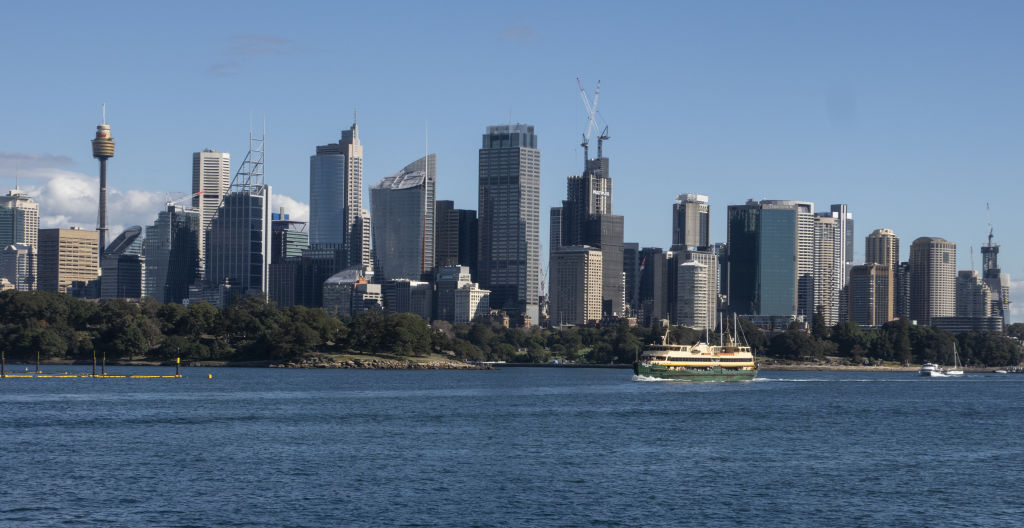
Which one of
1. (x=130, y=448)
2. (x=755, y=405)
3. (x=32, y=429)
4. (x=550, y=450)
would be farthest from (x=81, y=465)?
(x=755, y=405)

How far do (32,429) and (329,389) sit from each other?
69.8 meters

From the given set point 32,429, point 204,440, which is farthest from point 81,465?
point 32,429

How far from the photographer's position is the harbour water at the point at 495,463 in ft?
233

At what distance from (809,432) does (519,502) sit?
1961 inches

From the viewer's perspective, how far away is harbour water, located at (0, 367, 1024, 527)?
71062 millimetres

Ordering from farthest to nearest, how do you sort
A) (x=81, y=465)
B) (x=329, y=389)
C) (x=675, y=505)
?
1. (x=329, y=389)
2. (x=81, y=465)
3. (x=675, y=505)

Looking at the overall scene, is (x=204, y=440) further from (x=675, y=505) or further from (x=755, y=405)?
(x=755, y=405)

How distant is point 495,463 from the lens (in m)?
90.4

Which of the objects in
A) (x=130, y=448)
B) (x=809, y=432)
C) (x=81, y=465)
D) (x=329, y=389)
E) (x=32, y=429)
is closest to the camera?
(x=81, y=465)

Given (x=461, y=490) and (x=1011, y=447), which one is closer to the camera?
(x=461, y=490)

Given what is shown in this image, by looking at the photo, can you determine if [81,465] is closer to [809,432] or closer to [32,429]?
[32,429]

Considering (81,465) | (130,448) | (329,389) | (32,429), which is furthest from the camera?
(329,389)

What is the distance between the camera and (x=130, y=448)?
96375mm

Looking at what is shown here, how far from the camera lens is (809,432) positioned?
117 meters
